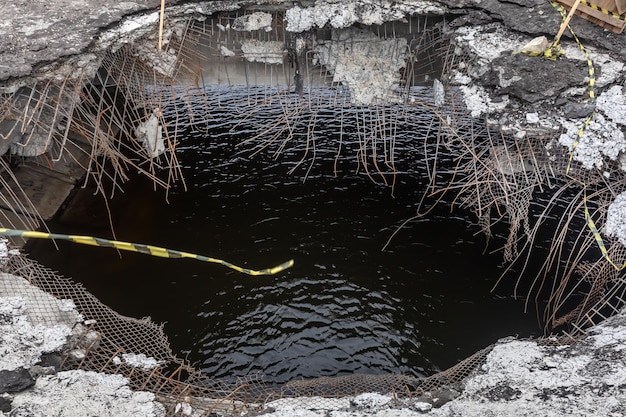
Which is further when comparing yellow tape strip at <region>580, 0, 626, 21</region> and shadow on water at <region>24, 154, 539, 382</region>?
shadow on water at <region>24, 154, 539, 382</region>

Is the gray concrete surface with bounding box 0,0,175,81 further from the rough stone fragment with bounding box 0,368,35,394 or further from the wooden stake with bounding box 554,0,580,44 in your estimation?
the wooden stake with bounding box 554,0,580,44

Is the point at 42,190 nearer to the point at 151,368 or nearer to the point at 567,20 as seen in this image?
the point at 151,368

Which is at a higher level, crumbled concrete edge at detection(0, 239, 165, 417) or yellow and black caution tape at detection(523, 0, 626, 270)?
yellow and black caution tape at detection(523, 0, 626, 270)

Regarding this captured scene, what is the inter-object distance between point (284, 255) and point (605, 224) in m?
3.55

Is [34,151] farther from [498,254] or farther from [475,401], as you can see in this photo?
[498,254]

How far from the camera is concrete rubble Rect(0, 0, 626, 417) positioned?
10.8 ft

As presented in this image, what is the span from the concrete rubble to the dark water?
1.44m

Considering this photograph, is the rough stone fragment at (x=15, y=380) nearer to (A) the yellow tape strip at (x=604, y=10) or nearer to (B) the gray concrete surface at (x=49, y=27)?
(B) the gray concrete surface at (x=49, y=27)

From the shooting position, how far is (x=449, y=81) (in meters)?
5.23

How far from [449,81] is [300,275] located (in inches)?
108

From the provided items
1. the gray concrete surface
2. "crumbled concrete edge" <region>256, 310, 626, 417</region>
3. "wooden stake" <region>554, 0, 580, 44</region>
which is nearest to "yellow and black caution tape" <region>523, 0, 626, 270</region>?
"wooden stake" <region>554, 0, 580, 44</region>

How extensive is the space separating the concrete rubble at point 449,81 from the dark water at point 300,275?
1.44 meters

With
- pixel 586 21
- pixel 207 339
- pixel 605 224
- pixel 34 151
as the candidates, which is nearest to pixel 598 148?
pixel 605 224

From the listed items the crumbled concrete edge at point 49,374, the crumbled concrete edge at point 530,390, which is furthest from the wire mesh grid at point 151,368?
the crumbled concrete edge at point 530,390
